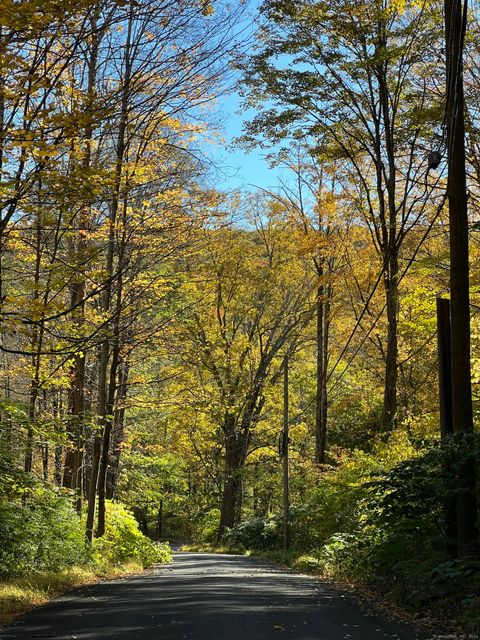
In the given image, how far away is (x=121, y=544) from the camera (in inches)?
685

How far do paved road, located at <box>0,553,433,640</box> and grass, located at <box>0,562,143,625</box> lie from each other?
0.26 meters

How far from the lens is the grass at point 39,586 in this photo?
8336mm

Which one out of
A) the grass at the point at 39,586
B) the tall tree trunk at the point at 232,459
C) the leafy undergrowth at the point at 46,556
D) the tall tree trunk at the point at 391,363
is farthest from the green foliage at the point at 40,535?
the tall tree trunk at the point at 232,459

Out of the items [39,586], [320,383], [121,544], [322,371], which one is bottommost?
[121,544]

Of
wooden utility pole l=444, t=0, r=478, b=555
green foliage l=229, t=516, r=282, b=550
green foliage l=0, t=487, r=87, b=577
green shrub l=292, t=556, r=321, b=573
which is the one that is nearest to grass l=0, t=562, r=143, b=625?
green foliage l=0, t=487, r=87, b=577

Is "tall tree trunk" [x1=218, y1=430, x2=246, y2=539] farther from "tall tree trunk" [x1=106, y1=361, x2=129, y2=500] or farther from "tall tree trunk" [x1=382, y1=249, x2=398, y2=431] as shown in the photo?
"tall tree trunk" [x1=382, y1=249, x2=398, y2=431]

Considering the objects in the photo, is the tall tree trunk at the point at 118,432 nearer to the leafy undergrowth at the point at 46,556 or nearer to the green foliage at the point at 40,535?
→ the leafy undergrowth at the point at 46,556

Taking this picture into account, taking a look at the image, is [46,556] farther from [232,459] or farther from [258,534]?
[232,459]

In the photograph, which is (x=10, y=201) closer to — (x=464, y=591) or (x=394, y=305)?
(x=464, y=591)

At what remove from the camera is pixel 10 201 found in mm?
6621

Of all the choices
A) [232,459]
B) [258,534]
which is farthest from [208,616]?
[232,459]

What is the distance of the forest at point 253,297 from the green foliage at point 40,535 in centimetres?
6

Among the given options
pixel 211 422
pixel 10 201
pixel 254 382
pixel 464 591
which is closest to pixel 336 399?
pixel 254 382

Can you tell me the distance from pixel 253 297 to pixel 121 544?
1365 cm
